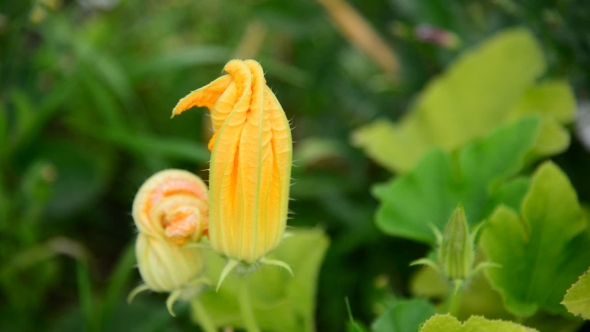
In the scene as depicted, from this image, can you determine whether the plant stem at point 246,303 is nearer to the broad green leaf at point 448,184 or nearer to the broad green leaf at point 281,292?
the broad green leaf at point 281,292

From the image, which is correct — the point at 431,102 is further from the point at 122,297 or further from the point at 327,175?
the point at 122,297

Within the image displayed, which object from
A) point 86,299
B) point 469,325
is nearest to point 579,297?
point 469,325

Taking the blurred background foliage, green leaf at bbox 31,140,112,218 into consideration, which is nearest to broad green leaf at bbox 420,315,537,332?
the blurred background foliage

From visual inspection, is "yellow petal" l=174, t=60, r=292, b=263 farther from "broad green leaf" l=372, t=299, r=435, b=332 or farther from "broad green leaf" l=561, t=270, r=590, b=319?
"broad green leaf" l=561, t=270, r=590, b=319

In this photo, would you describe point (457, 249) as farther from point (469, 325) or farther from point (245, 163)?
point (245, 163)

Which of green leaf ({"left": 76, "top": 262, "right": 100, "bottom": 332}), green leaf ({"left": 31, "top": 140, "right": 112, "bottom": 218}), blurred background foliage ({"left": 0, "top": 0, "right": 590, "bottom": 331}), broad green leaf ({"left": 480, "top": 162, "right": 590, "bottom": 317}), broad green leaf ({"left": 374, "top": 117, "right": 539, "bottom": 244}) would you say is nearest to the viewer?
broad green leaf ({"left": 480, "top": 162, "right": 590, "bottom": 317})

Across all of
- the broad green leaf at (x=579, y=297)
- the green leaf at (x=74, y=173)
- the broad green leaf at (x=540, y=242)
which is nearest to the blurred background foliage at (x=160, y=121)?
the green leaf at (x=74, y=173)
